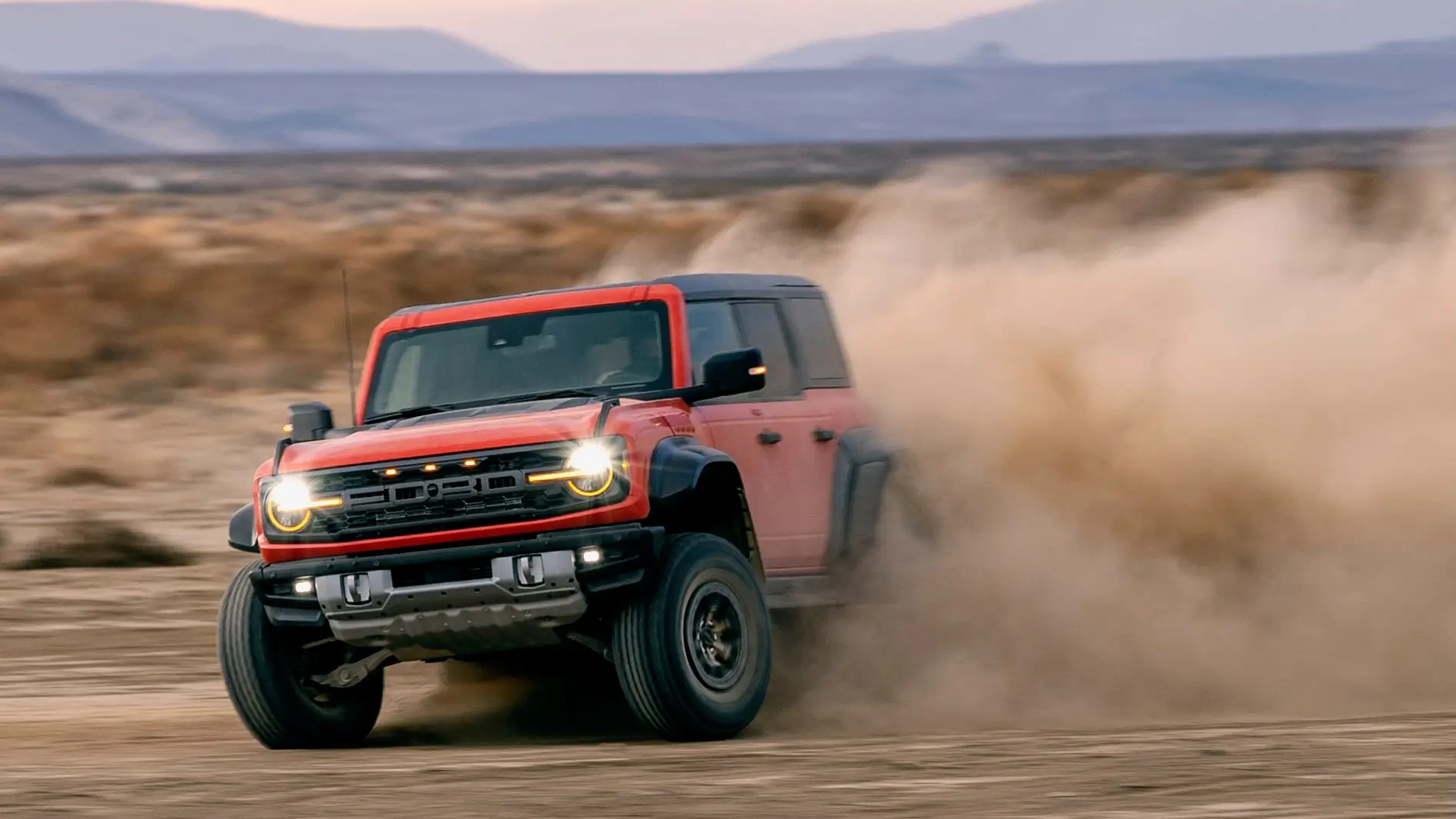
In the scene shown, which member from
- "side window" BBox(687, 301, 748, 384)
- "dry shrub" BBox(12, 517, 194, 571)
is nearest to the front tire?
"side window" BBox(687, 301, 748, 384)

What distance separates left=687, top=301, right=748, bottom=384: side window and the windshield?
0.17 meters

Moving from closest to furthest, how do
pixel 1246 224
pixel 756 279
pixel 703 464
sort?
1. pixel 703 464
2. pixel 756 279
3. pixel 1246 224

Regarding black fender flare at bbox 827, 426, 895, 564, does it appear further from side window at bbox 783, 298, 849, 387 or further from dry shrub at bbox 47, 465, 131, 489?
dry shrub at bbox 47, 465, 131, 489

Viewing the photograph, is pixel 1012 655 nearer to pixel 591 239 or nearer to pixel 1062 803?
pixel 1062 803

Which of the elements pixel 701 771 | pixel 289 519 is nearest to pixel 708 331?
pixel 289 519

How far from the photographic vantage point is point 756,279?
10.4 m

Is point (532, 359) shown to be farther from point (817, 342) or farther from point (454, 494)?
point (817, 342)

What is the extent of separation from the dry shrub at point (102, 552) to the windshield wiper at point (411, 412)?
26.9ft

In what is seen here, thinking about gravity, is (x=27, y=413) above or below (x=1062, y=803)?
below

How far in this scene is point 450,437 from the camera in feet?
28.3

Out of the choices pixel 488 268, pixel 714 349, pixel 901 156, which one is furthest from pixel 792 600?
pixel 901 156

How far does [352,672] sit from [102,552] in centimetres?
897

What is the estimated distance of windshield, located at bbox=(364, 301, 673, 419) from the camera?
9.48 meters

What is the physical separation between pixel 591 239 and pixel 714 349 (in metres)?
33.2
